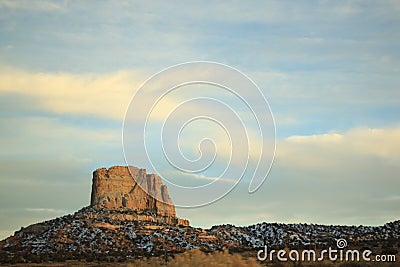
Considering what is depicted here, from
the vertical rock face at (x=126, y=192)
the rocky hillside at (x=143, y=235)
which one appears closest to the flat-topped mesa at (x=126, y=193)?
the vertical rock face at (x=126, y=192)

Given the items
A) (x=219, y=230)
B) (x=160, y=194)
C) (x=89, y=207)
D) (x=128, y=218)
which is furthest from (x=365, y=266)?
(x=160, y=194)

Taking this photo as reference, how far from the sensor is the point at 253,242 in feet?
317

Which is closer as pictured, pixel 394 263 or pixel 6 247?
pixel 394 263

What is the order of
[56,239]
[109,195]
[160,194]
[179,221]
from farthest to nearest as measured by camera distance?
[160,194], [109,195], [179,221], [56,239]

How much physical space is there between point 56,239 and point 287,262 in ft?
201

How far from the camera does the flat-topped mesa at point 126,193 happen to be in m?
146

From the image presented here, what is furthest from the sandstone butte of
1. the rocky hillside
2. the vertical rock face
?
the rocky hillside

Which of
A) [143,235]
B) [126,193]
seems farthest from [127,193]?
[143,235]

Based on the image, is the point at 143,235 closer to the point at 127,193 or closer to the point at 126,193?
the point at 126,193

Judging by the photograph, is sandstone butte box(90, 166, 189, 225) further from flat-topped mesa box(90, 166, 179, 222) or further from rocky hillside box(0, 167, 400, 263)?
rocky hillside box(0, 167, 400, 263)

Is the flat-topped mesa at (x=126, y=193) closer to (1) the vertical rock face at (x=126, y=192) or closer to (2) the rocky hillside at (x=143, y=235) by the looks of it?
(1) the vertical rock face at (x=126, y=192)

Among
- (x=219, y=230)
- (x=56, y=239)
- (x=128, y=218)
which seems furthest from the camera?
(x=128, y=218)

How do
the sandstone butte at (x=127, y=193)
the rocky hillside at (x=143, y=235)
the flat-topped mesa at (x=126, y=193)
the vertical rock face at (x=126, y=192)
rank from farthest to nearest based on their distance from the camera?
the vertical rock face at (x=126, y=192) → the flat-topped mesa at (x=126, y=193) → the sandstone butte at (x=127, y=193) → the rocky hillside at (x=143, y=235)

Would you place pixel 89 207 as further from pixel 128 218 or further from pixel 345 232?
pixel 345 232
